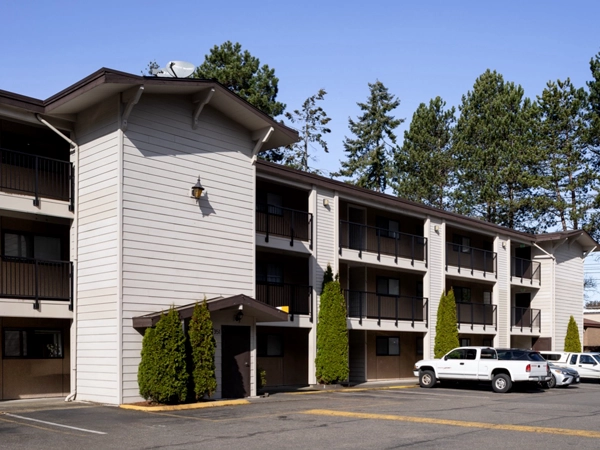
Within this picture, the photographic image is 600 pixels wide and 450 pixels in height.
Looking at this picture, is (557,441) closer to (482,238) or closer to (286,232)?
(286,232)

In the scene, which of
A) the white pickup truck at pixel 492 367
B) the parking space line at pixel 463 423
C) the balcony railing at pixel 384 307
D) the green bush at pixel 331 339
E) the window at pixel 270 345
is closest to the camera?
the parking space line at pixel 463 423

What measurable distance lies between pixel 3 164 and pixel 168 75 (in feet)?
18.0

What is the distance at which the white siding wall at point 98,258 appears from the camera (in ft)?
64.8

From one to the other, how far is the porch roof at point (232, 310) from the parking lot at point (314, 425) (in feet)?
7.37

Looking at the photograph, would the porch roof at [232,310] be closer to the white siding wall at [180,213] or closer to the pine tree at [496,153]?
the white siding wall at [180,213]

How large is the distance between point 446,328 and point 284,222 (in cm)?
1032

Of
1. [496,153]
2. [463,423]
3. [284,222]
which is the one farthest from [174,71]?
[496,153]

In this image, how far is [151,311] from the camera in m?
20.3

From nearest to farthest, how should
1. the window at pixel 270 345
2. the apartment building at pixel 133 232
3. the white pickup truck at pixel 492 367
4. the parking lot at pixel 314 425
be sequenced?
the parking lot at pixel 314 425 → the apartment building at pixel 133 232 → the white pickup truck at pixel 492 367 → the window at pixel 270 345

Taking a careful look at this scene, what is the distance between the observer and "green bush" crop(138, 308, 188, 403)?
19.1m

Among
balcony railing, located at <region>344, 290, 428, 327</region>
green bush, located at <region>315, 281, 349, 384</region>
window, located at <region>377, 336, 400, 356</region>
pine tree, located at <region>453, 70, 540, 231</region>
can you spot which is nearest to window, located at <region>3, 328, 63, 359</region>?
green bush, located at <region>315, 281, 349, 384</region>

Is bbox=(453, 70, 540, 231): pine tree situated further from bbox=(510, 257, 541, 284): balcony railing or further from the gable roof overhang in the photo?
the gable roof overhang

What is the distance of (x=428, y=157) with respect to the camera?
5619cm

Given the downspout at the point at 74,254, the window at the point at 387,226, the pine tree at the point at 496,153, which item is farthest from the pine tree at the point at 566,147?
the downspout at the point at 74,254
